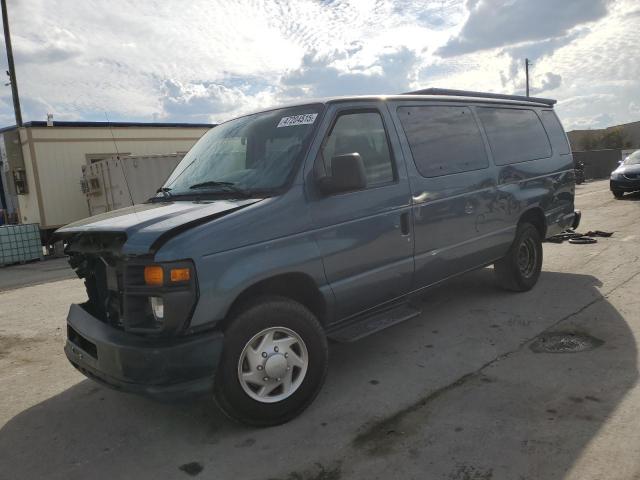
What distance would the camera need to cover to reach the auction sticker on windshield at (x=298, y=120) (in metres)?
3.68

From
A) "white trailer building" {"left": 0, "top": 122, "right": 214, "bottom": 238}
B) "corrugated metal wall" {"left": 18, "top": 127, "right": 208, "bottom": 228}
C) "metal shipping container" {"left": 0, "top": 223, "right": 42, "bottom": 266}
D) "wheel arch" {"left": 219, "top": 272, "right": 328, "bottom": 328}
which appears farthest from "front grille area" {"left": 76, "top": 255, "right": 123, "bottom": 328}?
"corrugated metal wall" {"left": 18, "top": 127, "right": 208, "bottom": 228}

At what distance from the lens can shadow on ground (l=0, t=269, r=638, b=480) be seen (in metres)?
2.81

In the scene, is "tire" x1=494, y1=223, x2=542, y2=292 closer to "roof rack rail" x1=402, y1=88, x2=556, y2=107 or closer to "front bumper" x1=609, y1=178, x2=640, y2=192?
"roof rack rail" x1=402, y1=88, x2=556, y2=107

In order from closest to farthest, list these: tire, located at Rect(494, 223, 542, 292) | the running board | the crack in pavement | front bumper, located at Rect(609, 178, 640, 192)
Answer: the crack in pavement → the running board → tire, located at Rect(494, 223, 542, 292) → front bumper, located at Rect(609, 178, 640, 192)

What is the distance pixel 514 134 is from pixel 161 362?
445 centimetres

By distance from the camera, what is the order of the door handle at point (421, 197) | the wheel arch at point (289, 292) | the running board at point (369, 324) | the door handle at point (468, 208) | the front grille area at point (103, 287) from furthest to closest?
the door handle at point (468, 208) < the door handle at point (421, 197) < the running board at point (369, 324) < the front grille area at point (103, 287) < the wheel arch at point (289, 292)

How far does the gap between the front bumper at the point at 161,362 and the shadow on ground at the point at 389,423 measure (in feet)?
1.02

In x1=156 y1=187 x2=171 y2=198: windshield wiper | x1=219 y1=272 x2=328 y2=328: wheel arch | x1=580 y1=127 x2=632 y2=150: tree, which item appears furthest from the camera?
x1=580 y1=127 x2=632 y2=150: tree

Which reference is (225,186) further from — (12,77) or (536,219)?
(12,77)

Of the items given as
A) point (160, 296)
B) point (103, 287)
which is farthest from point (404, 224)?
point (103, 287)

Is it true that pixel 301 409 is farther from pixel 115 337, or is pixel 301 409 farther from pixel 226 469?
pixel 115 337

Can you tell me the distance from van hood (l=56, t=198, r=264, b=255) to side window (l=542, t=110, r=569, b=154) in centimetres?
442

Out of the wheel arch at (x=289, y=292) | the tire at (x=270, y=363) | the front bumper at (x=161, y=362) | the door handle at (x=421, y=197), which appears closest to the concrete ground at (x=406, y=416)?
the tire at (x=270, y=363)

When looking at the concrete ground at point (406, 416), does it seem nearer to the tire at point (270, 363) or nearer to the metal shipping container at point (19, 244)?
the tire at point (270, 363)
